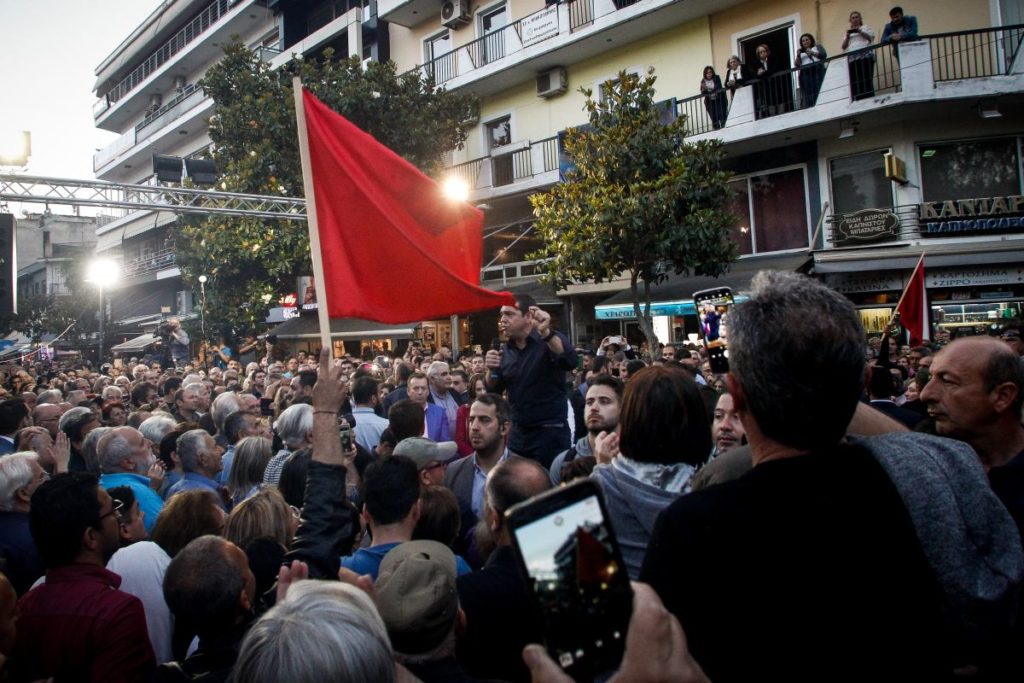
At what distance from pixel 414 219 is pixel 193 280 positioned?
1992 cm

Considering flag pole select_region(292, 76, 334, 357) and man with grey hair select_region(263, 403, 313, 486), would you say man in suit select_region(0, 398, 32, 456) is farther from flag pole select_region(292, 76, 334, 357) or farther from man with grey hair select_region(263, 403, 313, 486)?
flag pole select_region(292, 76, 334, 357)

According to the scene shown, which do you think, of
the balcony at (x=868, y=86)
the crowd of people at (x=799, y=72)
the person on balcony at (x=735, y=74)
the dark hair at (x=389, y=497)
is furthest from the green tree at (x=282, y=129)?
the dark hair at (x=389, y=497)

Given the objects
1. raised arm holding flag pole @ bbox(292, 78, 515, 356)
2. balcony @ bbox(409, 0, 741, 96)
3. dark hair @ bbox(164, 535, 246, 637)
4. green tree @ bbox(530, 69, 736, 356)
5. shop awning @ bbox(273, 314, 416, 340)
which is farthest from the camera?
shop awning @ bbox(273, 314, 416, 340)

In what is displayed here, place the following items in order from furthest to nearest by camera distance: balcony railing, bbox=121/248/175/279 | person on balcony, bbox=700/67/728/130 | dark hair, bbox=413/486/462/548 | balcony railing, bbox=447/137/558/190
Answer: balcony railing, bbox=121/248/175/279 → balcony railing, bbox=447/137/558/190 → person on balcony, bbox=700/67/728/130 → dark hair, bbox=413/486/462/548

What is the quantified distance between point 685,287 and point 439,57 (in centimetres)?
1073

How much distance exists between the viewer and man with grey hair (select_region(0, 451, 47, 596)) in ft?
11.0

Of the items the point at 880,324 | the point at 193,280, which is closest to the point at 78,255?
the point at 193,280

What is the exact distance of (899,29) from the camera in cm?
1327

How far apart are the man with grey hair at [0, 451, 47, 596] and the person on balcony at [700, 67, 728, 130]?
14.9 m

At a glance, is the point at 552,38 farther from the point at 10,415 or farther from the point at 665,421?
the point at 665,421

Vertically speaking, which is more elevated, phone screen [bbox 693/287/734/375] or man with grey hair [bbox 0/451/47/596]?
phone screen [bbox 693/287/734/375]

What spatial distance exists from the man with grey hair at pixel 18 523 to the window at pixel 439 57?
1818cm

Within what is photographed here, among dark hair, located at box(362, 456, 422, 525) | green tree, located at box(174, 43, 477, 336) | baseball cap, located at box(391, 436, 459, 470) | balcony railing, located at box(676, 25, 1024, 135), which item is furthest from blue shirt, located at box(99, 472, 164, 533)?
green tree, located at box(174, 43, 477, 336)

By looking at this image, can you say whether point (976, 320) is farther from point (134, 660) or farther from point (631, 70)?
point (134, 660)
